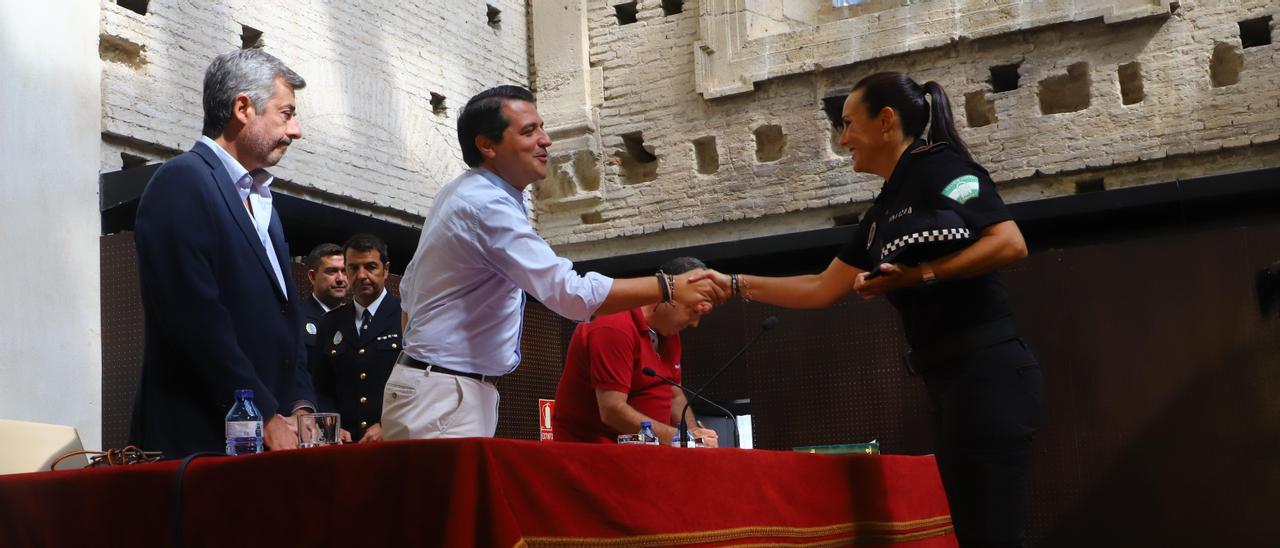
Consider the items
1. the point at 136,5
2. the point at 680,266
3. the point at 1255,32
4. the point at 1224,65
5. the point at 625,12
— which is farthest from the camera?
the point at 625,12

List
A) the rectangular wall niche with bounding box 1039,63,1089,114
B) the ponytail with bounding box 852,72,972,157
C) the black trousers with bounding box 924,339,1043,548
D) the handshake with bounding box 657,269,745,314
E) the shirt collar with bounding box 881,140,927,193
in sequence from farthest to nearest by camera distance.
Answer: the rectangular wall niche with bounding box 1039,63,1089,114, the handshake with bounding box 657,269,745,314, the ponytail with bounding box 852,72,972,157, the shirt collar with bounding box 881,140,927,193, the black trousers with bounding box 924,339,1043,548

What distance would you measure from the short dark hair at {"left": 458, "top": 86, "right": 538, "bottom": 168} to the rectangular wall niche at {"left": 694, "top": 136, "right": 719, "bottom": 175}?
6.90m

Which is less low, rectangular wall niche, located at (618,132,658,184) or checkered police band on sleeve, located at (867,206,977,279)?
rectangular wall niche, located at (618,132,658,184)

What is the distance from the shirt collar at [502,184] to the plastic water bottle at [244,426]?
827 mm

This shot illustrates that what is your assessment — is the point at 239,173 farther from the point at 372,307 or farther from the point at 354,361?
the point at 372,307

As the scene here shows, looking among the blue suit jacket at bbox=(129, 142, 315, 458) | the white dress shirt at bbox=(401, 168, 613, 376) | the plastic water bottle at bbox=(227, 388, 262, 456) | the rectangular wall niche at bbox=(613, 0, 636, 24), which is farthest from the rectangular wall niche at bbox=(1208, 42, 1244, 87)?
the plastic water bottle at bbox=(227, 388, 262, 456)

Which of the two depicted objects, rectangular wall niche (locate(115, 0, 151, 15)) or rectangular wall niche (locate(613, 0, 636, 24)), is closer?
rectangular wall niche (locate(115, 0, 151, 15))

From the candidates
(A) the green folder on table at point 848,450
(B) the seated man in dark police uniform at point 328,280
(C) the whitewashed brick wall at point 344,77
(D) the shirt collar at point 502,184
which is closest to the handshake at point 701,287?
(D) the shirt collar at point 502,184

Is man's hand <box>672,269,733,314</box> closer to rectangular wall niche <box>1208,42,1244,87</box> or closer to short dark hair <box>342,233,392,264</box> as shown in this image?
short dark hair <box>342,233,392,264</box>

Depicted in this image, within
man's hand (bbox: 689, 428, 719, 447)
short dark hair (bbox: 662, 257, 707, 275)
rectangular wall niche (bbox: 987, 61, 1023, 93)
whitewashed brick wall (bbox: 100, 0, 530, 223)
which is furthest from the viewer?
rectangular wall niche (bbox: 987, 61, 1023, 93)

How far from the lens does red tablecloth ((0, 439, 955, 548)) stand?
2121 mm

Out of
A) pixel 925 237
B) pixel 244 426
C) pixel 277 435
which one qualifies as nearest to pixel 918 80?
pixel 925 237

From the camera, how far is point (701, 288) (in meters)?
3.83

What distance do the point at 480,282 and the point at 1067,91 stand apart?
733cm
